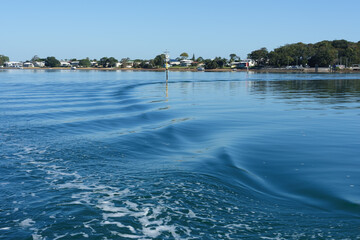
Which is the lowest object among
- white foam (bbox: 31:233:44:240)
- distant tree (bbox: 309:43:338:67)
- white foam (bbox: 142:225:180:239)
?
white foam (bbox: 142:225:180:239)

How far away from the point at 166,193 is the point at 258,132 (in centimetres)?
895

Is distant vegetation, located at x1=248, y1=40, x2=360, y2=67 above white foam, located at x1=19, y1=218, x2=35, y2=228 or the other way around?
above

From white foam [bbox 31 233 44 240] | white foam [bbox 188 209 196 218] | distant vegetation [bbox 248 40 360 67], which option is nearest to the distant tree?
distant vegetation [bbox 248 40 360 67]

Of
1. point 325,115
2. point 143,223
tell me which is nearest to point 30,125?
point 143,223

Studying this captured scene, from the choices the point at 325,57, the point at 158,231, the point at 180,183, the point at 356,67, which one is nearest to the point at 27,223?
the point at 158,231

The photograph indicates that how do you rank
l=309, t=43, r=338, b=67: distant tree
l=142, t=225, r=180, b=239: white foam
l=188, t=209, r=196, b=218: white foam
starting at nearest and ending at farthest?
l=142, t=225, r=180, b=239: white foam, l=188, t=209, r=196, b=218: white foam, l=309, t=43, r=338, b=67: distant tree

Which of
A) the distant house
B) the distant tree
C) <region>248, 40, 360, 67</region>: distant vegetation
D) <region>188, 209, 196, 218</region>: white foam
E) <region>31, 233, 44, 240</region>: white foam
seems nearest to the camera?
<region>31, 233, 44, 240</region>: white foam

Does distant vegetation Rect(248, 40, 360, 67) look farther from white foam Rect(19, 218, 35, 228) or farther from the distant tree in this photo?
white foam Rect(19, 218, 35, 228)

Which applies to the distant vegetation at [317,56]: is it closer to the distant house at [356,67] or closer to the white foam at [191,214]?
the distant house at [356,67]

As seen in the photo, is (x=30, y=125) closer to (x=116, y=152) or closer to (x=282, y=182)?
(x=116, y=152)

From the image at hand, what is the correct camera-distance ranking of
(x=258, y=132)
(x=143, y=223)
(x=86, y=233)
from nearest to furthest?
1. (x=86, y=233)
2. (x=143, y=223)
3. (x=258, y=132)

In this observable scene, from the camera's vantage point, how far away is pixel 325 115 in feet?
70.7

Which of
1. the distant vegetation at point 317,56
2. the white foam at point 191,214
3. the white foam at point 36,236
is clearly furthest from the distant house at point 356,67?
the white foam at point 36,236

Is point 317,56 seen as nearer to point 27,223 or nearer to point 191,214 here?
point 191,214
